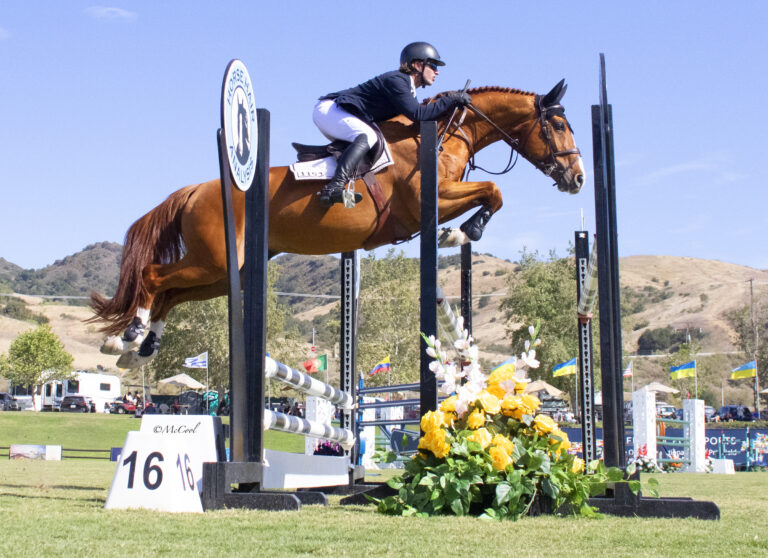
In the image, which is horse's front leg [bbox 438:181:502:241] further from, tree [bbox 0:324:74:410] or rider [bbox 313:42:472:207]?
tree [bbox 0:324:74:410]

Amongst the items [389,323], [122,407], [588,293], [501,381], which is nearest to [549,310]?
[389,323]

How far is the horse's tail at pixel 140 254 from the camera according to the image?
5.20m

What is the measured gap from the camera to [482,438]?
3.69m

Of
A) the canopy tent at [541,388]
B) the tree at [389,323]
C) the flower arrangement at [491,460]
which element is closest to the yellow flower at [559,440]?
the flower arrangement at [491,460]

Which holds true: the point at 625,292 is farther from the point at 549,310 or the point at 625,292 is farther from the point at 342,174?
the point at 342,174

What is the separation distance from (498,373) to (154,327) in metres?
2.48

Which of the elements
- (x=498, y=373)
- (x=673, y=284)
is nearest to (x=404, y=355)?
(x=498, y=373)

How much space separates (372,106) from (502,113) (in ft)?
3.28

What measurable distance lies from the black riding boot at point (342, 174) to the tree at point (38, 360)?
4364cm

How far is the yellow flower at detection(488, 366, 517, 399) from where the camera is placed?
3965mm

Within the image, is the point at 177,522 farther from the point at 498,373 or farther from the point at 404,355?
the point at 404,355

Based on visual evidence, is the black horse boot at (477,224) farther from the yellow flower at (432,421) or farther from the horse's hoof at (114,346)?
the horse's hoof at (114,346)

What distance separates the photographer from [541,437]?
12.6 ft

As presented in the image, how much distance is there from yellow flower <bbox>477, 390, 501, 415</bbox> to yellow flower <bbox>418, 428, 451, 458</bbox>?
0.82ft
